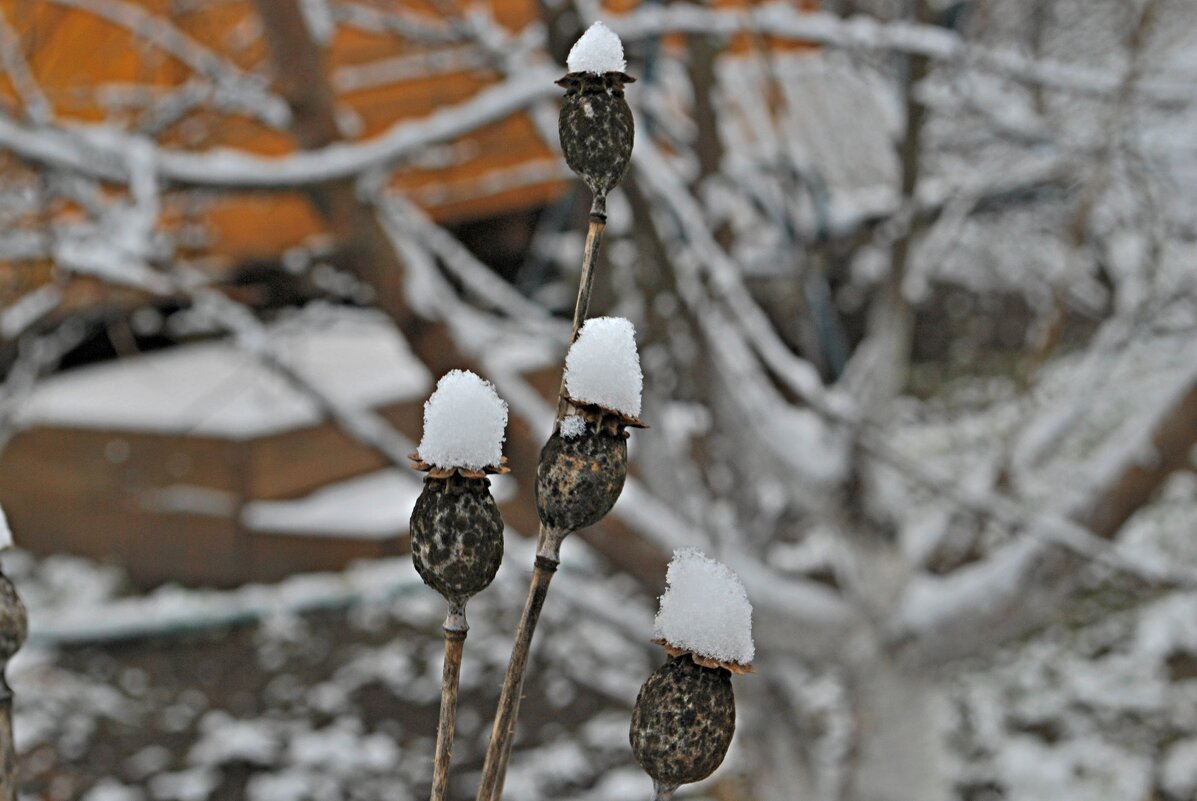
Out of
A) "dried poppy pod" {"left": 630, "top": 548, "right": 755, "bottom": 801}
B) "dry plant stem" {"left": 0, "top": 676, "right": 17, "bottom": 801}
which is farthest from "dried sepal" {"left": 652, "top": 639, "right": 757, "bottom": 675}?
"dry plant stem" {"left": 0, "top": 676, "right": 17, "bottom": 801}

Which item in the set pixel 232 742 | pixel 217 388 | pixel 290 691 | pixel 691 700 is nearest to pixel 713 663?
pixel 691 700

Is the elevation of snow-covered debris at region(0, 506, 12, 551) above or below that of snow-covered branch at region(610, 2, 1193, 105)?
below

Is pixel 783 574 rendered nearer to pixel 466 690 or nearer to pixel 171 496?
pixel 466 690

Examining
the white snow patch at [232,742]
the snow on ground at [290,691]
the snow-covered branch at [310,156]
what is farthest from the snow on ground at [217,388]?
the snow-covered branch at [310,156]

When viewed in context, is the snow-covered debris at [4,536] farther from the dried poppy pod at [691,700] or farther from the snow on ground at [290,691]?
the snow on ground at [290,691]

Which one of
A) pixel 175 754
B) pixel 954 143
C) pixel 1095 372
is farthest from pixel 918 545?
pixel 175 754

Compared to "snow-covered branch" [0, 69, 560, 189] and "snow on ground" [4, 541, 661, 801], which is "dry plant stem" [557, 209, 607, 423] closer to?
"snow-covered branch" [0, 69, 560, 189]
